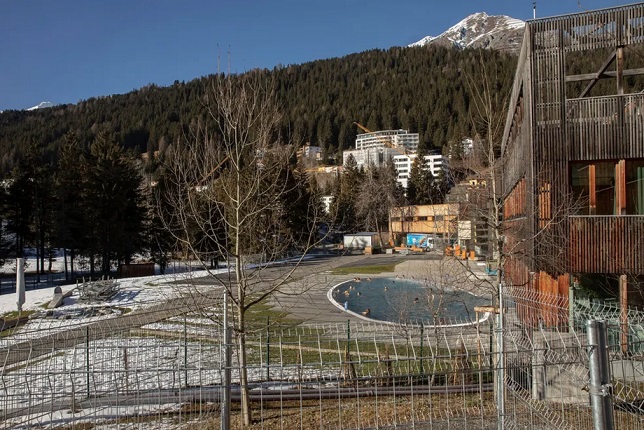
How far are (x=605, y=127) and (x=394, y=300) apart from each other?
1125cm

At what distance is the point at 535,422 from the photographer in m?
5.85

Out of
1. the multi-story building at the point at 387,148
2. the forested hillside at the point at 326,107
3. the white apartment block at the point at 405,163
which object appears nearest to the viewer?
the white apartment block at the point at 405,163

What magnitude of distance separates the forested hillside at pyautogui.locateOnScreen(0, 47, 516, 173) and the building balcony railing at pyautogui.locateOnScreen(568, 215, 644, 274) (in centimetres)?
9815

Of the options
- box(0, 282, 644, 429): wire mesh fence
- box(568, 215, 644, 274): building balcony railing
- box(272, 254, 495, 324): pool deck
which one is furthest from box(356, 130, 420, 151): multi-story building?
box(0, 282, 644, 429): wire mesh fence

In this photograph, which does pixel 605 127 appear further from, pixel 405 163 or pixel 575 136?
pixel 405 163

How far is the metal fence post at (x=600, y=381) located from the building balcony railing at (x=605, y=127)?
35.5ft

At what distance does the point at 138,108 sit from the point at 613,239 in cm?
13988

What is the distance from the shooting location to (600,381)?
2754mm

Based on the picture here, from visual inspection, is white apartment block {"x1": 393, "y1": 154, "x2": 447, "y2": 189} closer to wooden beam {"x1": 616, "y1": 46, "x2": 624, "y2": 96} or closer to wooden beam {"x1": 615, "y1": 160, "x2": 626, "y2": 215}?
wooden beam {"x1": 616, "y1": 46, "x2": 624, "y2": 96}

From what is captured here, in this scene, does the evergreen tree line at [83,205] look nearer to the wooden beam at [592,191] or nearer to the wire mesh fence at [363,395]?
the wire mesh fence at [363,395]

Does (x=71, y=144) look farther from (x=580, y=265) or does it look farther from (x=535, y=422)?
(x=535, y=422)

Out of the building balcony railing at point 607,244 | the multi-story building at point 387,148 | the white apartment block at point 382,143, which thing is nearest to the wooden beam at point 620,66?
the building balcony railing at point 607,244

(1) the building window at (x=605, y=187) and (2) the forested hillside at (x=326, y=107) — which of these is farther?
(2) the forested hillside at (x=326, y=107)

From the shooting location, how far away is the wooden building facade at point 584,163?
39.4 feet
